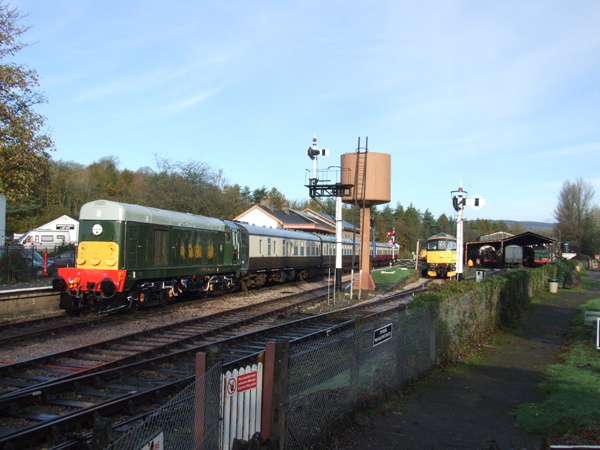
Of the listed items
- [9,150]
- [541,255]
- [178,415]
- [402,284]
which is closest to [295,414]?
[178,415]

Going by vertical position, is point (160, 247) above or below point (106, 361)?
above

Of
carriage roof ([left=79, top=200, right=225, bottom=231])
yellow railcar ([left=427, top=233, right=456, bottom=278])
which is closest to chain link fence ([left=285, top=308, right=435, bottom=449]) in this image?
carriage roof ([left=79, top=200, right=225, bottom=231])

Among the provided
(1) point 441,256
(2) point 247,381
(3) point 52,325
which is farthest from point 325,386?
(1) point 441,256

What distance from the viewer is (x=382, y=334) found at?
24.3ft

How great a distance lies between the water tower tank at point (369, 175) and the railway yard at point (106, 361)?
7.19 meters

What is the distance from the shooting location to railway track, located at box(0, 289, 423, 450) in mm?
5555

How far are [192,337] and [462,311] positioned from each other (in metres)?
6.45

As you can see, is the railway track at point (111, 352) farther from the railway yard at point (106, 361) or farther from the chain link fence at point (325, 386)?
the chain link fence at point (325, 386)

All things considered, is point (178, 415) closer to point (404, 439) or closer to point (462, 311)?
point (404, 439)

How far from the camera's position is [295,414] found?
5348mm

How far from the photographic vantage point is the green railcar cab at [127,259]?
1411 cm

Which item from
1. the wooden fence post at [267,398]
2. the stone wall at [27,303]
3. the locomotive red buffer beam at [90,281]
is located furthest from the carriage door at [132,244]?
the wooden fence post at [267,398]

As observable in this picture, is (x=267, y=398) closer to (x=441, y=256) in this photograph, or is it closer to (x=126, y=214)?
(x=126, y=214)

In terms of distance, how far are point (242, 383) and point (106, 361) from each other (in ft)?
18.1
